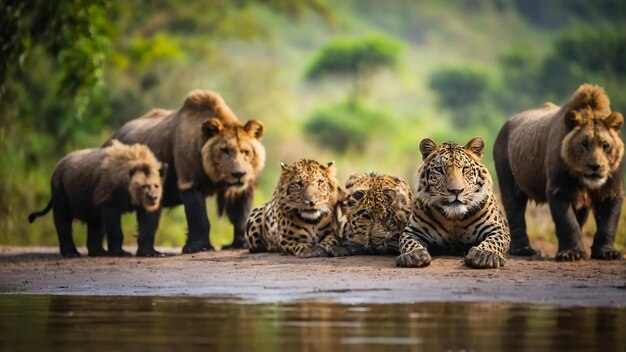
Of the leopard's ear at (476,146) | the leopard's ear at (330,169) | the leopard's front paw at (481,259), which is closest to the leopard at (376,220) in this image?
the leopard's ear at (330,169)

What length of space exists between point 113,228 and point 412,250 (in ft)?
14.4

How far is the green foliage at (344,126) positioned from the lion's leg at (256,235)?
29907 millimetres

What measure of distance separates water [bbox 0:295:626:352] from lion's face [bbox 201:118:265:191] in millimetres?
5198

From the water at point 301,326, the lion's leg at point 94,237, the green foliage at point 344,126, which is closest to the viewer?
the water at point 301,326

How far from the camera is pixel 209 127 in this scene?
51.0 feet

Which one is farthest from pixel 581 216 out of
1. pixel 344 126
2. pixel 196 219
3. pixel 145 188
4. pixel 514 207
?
pixel 344 126

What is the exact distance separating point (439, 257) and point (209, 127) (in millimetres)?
4047

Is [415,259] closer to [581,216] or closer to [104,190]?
[581,216]

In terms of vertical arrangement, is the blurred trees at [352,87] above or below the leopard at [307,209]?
above

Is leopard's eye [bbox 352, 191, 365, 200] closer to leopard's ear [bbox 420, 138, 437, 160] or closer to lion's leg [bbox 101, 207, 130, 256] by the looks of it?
leopard's ear [bbox 420, 138, 437, 160]

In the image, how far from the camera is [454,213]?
11867 mm

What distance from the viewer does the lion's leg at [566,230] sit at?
13000mm

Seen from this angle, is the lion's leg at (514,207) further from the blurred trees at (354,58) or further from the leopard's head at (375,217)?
the blurred trees at (354,58)

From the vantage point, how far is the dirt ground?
33.4 ft
